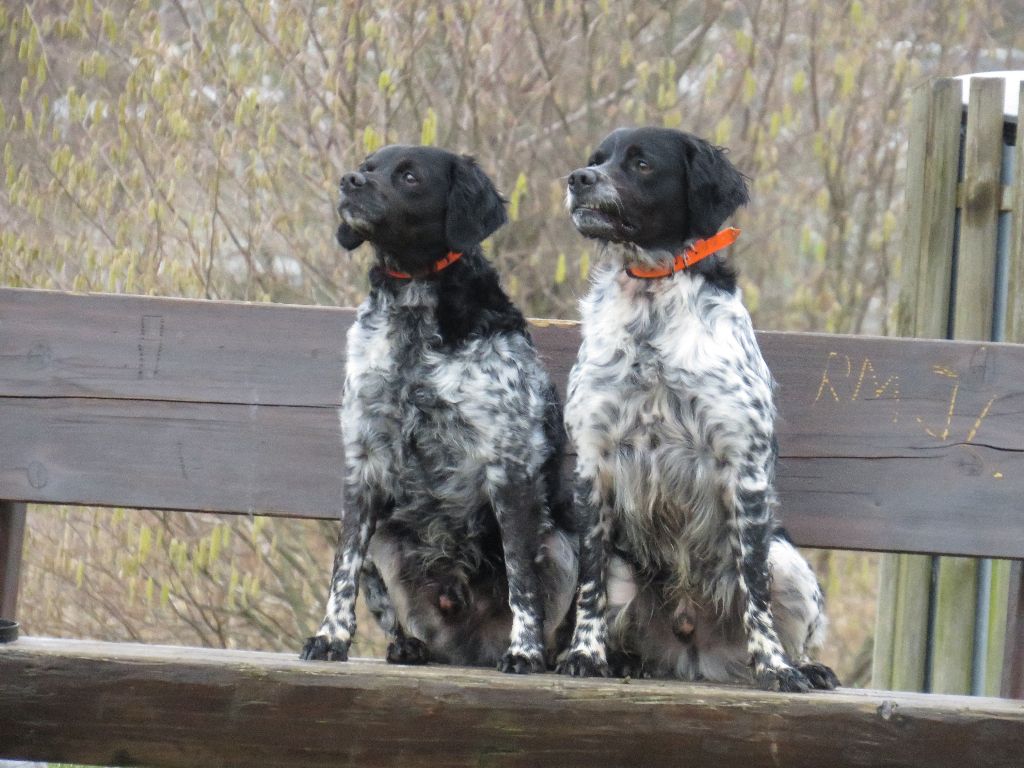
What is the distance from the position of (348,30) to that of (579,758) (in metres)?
3.34

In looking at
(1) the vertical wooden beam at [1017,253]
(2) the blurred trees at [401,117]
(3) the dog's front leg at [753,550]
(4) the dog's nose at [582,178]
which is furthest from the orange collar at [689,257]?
(2) the blurred trees at [401,117]

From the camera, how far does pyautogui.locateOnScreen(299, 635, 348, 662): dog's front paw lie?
2975mm

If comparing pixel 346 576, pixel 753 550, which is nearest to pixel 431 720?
pixel 346 576

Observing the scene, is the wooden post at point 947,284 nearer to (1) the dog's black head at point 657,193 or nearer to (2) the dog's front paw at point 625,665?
(1) the dog's black head at point 657,193

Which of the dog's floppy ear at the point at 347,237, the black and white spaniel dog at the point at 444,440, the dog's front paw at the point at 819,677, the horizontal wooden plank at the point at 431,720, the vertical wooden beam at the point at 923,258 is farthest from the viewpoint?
the vertical wooden beam at the point at 923,258

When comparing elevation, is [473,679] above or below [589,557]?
below

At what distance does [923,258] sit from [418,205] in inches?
55.0

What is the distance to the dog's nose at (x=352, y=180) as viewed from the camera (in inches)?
129

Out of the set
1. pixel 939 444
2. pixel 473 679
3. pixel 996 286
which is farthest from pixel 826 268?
pixel 473 679

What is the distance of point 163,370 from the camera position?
11.1 ft

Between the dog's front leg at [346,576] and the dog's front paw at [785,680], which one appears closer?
the dog's front paw at [785,680]

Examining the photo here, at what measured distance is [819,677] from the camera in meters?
2.97

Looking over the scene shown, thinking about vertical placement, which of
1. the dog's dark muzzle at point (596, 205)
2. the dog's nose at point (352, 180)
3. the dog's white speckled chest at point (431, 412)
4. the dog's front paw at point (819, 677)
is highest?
the dog's nose at point (352, 180)

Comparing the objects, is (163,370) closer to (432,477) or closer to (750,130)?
(432,477)
